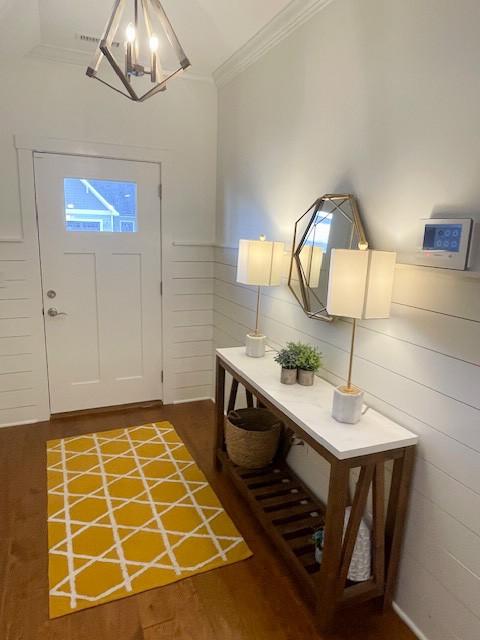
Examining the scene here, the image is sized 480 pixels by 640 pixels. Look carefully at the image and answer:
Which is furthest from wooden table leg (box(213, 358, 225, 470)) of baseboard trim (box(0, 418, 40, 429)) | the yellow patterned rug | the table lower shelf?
baseboard trim (box(0, 418, 40, 429))

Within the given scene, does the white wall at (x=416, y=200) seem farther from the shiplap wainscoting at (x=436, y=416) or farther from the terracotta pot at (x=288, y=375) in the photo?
the terracotta pot at (x=288, y=375)

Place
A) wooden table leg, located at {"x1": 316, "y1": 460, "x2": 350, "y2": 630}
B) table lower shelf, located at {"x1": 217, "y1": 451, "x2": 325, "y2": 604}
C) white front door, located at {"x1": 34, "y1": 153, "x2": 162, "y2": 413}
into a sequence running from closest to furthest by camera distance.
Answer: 1. wooden table leg, located at {"x1": 316, "y1": 460, "x2": 350, "y2": 630}
2. table lower shelf, located at {"x1": 217, "y1": 451, "x2": 325, "y2": 604}
3. white front door, located at {"x1": 34, "y1": 153, "x2": 162, "y2": 413}

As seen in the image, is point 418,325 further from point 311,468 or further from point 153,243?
point 153,243

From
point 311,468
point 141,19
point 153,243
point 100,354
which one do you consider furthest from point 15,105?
point 311,468

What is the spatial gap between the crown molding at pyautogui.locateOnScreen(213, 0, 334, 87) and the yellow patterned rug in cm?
261

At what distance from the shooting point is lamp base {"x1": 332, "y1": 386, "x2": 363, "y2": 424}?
5.43 feet

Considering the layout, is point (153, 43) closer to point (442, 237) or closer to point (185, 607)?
point (442, 237)

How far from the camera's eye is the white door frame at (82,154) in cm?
297

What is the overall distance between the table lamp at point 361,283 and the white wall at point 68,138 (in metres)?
2.18

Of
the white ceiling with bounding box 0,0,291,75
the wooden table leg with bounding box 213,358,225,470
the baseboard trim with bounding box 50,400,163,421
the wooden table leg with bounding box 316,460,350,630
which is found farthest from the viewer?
the baseboard trim with bounding box 50,400,163,421

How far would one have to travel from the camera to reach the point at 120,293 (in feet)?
11.2

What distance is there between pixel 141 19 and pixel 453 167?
2.10 m

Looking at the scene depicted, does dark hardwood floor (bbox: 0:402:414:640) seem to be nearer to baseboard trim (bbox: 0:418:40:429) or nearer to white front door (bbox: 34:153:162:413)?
baseboard trim (bbox: 0:418:40:429)

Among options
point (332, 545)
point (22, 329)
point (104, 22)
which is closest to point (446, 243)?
point (332, 545)
